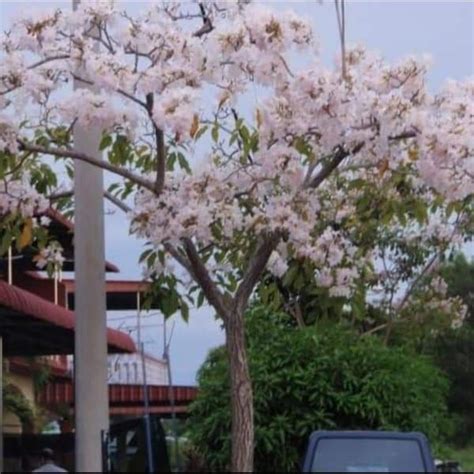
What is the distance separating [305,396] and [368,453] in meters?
5.57

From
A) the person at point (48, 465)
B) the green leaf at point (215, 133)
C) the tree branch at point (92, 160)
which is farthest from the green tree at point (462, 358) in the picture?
the tree branch at point (92, 160)

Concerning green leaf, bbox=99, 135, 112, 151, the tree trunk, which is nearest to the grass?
the tree trunk

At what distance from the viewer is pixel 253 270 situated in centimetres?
1503

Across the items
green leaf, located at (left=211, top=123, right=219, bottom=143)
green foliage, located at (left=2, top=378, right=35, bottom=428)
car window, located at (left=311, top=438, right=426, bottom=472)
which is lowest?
car window, located at (left=311, top=438, right=426, bottom=472)

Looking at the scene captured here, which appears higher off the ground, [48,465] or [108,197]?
[108,197]

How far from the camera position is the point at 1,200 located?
15.0 m

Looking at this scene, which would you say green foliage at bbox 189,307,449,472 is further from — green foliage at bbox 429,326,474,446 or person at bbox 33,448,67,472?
green foliage at bbox 429,326,474,446

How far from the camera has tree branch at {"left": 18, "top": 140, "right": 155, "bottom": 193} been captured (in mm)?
14547

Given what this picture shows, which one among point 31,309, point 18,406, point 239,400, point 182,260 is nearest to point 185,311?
point 182,260

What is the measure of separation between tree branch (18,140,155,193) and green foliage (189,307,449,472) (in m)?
5.11

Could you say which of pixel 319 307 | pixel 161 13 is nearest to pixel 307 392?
pixel 319 307

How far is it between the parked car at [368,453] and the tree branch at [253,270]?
60.1 inches

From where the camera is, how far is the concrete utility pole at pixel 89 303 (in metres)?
14.9

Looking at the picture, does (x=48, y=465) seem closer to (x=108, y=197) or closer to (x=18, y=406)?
(x=108, y=197)
